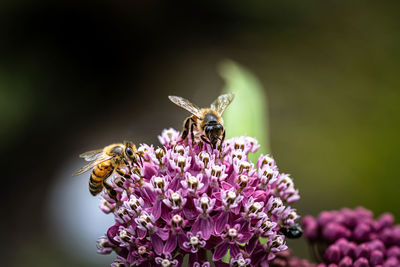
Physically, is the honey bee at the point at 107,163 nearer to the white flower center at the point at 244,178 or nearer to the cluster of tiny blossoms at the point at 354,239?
the white flower center at the point at 244,178

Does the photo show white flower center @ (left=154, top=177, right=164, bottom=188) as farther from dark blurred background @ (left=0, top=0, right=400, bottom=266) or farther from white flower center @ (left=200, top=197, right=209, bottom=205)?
dark blurred background @ (left=0, top=0, right=400, bottom=266)

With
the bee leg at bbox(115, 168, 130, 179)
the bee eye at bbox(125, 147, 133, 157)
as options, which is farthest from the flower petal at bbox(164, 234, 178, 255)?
the bee eye at bbox(125, 147, 133, 157)

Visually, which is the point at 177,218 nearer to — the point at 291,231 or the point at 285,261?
the point at 291,231

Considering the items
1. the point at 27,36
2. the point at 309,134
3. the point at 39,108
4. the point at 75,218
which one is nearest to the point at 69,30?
the point at 27,36

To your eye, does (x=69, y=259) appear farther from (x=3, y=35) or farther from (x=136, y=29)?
(x=136, y=29)

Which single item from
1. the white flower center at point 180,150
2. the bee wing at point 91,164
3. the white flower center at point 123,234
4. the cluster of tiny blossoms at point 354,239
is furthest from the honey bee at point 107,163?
the cluster of tiny blossoms at point 354,239
